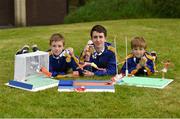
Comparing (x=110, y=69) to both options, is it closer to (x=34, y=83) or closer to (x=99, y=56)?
(x=99, y=56)

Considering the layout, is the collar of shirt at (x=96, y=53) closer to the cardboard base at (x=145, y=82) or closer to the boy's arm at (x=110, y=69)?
the boy's arm at (x=110, y=69)

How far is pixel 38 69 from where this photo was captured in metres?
6.54

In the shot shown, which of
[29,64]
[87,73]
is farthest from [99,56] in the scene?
[29,64]

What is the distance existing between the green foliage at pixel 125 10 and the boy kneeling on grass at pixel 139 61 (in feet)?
33.2

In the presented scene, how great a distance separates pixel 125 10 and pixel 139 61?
11572mm

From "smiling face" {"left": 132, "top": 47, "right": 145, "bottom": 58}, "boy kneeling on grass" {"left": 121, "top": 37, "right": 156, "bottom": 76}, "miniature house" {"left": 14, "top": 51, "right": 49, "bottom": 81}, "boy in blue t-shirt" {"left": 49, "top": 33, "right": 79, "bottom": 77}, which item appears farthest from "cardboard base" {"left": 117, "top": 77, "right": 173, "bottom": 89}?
"miniature house" {"left": 14, "top": 51, "right": 49, "bottom": 81}

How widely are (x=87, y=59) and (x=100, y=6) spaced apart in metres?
12.1

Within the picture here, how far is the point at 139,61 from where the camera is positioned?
6.83 m

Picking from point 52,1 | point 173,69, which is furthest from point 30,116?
point 52,1

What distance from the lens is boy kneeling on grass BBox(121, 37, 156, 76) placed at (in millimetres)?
6707

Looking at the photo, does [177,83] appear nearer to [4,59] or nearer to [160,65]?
[160,65]

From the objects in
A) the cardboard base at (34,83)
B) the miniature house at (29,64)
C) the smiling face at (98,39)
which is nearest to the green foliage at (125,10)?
the smiling face at (98,39)

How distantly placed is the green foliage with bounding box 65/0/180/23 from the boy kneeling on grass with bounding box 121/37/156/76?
1013cm

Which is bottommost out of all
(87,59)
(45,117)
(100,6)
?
(45,117)
